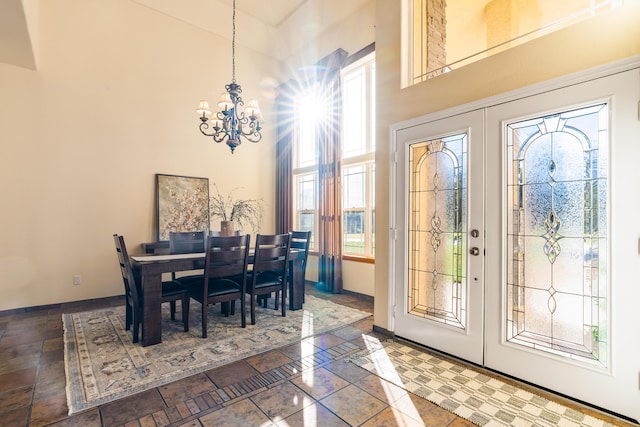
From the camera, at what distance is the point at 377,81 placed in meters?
3.28

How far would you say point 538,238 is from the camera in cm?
218

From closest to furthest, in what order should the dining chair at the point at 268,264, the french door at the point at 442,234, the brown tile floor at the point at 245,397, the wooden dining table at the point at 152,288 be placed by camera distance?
the brown tile floor at the point at 245,397
the french door at the point at 442,234
the wooden dining table at the point at 152,288
the dining chair at the point at 268,264

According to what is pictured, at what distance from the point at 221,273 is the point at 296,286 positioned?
116 centimetres

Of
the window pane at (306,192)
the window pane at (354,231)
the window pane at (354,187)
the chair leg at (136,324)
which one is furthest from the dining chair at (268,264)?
the window pane at (306,192)

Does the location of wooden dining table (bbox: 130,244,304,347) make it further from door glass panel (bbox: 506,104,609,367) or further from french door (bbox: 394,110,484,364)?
door glass panel (bbox: 506,104,609,367)

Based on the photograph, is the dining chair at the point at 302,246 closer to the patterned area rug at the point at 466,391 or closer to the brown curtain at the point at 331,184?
the brown curtain at the point at 331,184

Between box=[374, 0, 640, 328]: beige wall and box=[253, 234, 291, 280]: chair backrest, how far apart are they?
112 cm

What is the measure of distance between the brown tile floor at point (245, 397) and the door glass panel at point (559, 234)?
22.1 inches

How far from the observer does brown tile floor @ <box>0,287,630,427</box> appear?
6.02 ft

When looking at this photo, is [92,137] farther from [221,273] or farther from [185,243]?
[221,273]

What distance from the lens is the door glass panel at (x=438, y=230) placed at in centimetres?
260

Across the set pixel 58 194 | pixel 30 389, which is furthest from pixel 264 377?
pixel 58 194

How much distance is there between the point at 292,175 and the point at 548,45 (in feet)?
14.6

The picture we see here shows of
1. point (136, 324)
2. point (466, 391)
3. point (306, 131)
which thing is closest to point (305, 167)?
point (306, 131)
